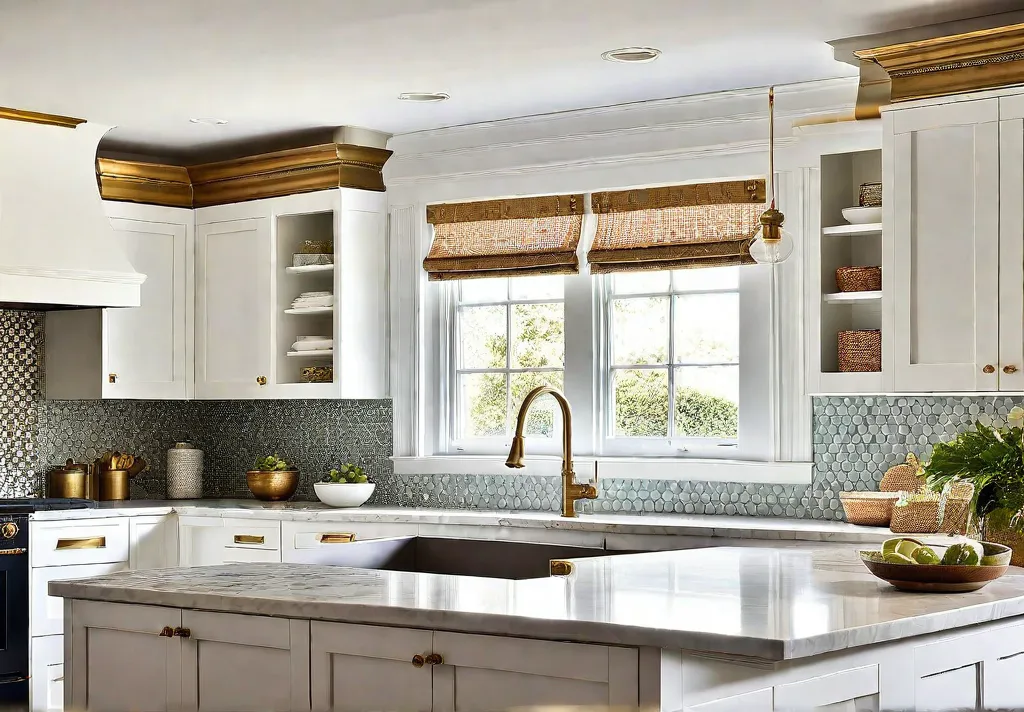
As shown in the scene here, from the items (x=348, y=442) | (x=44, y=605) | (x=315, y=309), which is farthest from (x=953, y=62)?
(x=44, y=605)

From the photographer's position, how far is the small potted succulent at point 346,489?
5383 millimetres

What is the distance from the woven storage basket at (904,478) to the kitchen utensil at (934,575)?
5.80ft

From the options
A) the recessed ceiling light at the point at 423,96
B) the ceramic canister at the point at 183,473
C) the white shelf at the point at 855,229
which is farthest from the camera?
the ceramic canister at the point at 183,473

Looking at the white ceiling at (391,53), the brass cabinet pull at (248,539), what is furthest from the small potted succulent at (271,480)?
the white ceiling at (391,53)

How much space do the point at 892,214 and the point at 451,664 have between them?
2531 millimetres

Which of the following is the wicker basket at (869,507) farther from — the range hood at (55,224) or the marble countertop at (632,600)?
the range hood at (55,224)

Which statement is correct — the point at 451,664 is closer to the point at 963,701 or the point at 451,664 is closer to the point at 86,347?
the point at 963,701

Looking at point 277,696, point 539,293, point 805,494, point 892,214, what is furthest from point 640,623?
point 539,293

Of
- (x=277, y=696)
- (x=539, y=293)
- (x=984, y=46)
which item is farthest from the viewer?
(x=539, y=293)

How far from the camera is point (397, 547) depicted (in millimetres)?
4578

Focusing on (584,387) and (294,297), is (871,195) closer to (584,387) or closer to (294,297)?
(584,387)

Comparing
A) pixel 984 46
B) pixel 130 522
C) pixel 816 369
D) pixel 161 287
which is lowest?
pixel 130 522

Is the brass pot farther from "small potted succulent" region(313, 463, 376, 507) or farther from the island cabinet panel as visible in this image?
the island cabinet panel

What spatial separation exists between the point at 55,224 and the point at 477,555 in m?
2.31
